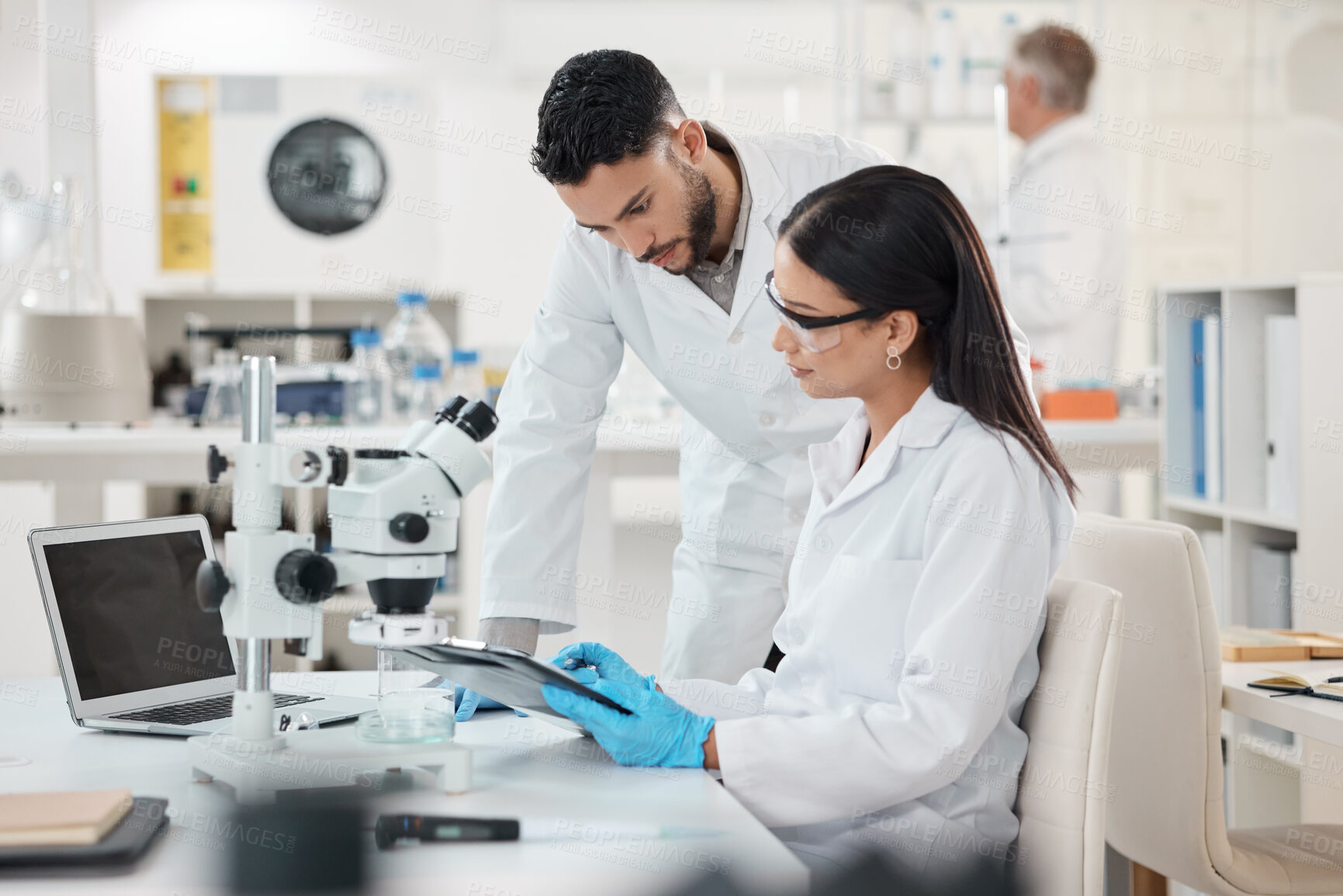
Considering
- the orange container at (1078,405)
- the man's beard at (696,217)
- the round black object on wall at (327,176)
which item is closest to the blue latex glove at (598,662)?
the man's beard at (696,217)

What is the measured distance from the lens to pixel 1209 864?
1.49 meters

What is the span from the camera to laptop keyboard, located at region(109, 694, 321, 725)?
1242mm

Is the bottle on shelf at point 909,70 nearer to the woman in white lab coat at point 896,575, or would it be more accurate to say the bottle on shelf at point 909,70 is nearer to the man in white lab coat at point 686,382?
the man in white lab coat at point 686,382

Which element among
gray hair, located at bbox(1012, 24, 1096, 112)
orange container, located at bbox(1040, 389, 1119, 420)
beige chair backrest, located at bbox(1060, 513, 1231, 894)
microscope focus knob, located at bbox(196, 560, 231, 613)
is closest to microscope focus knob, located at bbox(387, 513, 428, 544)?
microscope focus knob, located at bbox(196, 560, 231, 613)

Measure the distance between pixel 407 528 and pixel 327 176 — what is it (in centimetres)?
418

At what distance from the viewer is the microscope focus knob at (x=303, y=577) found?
95 cm

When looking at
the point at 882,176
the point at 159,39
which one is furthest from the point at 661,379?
the point at 159,39

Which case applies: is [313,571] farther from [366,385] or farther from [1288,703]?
[366,385]

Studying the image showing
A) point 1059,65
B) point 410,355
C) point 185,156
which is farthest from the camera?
point 185,156

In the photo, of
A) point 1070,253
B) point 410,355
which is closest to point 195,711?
point 410,355

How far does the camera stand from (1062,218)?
368cm

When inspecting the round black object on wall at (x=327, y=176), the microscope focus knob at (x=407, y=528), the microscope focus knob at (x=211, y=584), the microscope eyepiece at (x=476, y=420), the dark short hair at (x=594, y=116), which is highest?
the round black object on wall at (x=327, y=176)

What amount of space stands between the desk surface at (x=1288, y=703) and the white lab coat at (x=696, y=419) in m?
A: 0.56

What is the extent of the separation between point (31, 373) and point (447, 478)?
2.00m
